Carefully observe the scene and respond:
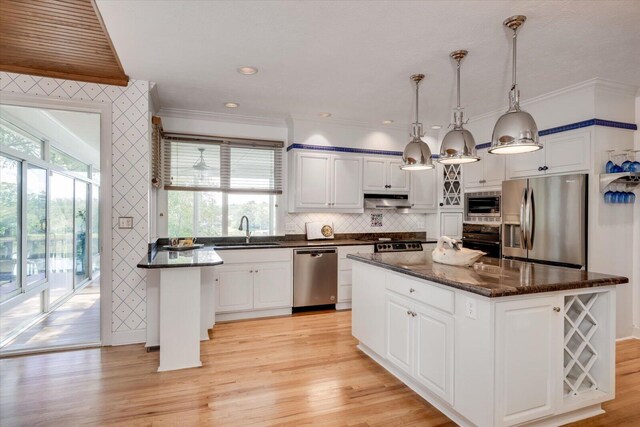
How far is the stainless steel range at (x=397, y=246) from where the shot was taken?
489cm

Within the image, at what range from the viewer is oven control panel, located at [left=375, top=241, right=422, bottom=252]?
16.0ft

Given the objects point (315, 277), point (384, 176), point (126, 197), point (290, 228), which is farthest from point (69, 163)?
point (384, 176)

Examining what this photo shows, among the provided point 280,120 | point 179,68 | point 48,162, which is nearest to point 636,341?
point 280,120

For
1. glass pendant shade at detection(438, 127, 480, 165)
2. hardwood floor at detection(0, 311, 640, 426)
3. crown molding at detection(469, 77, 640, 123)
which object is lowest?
hardwood floor at detection(0, 311, 640, 426)

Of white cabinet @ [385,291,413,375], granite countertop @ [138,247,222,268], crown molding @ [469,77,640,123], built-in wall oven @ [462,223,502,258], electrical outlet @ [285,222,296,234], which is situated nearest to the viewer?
white cabinet @ [385,291,413,375]

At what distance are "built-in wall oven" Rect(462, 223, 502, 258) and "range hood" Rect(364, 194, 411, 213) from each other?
2.94 feet

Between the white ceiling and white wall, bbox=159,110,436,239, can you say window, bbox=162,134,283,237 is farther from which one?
the white ceiling

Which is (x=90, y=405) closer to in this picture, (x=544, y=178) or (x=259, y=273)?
(x=259, y=273)

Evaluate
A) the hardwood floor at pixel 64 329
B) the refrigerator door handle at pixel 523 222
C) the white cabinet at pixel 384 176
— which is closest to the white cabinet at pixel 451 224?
the white cabinet at pixel 384 176

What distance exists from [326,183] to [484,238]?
2.18 meters

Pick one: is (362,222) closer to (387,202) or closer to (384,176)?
(387,202)

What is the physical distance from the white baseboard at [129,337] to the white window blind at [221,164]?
5.94ft

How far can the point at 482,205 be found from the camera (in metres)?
4.56

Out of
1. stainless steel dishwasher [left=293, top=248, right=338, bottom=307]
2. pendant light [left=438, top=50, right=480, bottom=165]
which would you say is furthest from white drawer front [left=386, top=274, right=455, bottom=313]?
stainless steel dishwasher [left=293, top=248, right=338, bottom=307]
